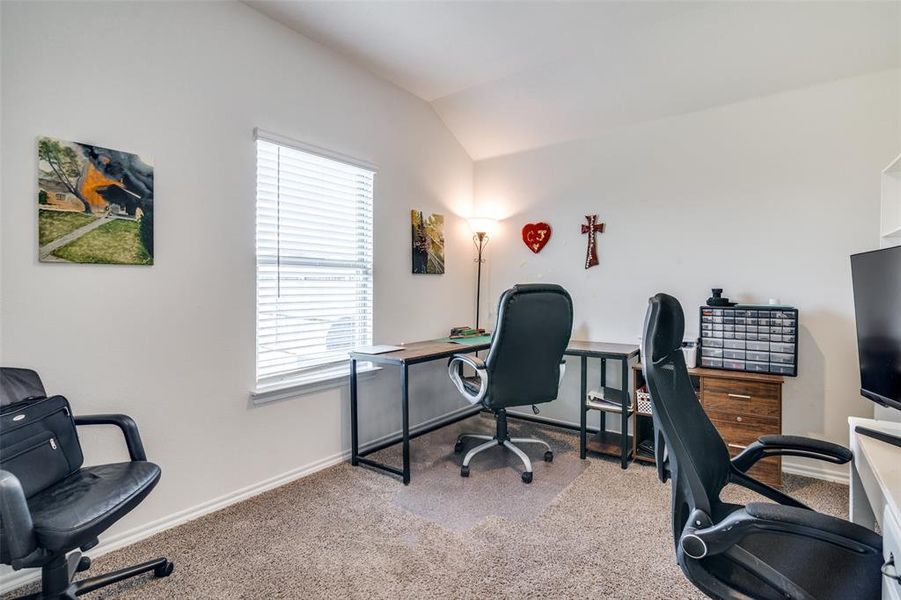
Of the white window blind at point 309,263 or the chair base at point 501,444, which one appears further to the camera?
the chair base at point 501,444

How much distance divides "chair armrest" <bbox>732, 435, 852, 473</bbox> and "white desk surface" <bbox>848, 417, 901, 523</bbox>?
69 millimetres

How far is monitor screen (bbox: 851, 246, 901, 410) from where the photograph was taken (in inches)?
59.2

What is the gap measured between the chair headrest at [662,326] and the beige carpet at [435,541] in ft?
3.27

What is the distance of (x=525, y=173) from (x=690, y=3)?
174 centimetres

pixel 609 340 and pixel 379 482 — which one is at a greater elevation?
pixel 609 340

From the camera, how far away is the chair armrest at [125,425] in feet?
5.66

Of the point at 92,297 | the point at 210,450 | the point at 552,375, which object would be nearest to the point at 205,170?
the point at 92,297

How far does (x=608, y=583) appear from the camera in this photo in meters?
1.77

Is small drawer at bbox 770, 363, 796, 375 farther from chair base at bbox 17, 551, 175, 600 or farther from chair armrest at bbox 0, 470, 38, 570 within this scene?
chair armrest at bbox 0, 470, 38, 570

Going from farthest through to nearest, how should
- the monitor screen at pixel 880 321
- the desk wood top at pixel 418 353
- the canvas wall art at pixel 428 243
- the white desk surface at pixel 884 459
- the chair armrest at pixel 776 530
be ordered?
the canvas wall art at pixel 428 243
the desk wood top at pixel 418 353
the monitor screen at pixel 880 321
the white desk surface at pixel 884 459
the chair armrest at pixel 776 530

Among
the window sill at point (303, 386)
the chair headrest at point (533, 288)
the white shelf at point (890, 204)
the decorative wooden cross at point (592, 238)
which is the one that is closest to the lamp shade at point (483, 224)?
the decorative wooden cross at point (592, 238)

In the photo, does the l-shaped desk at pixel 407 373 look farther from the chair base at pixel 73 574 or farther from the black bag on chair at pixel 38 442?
the black bag on chair at pixel 38 442

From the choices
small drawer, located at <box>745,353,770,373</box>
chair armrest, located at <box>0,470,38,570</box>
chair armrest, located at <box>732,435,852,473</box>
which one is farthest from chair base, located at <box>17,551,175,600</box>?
small drawer, located at <box>745,353,770,373</box>

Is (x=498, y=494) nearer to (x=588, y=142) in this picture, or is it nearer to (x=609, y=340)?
(x=609, y=340)
